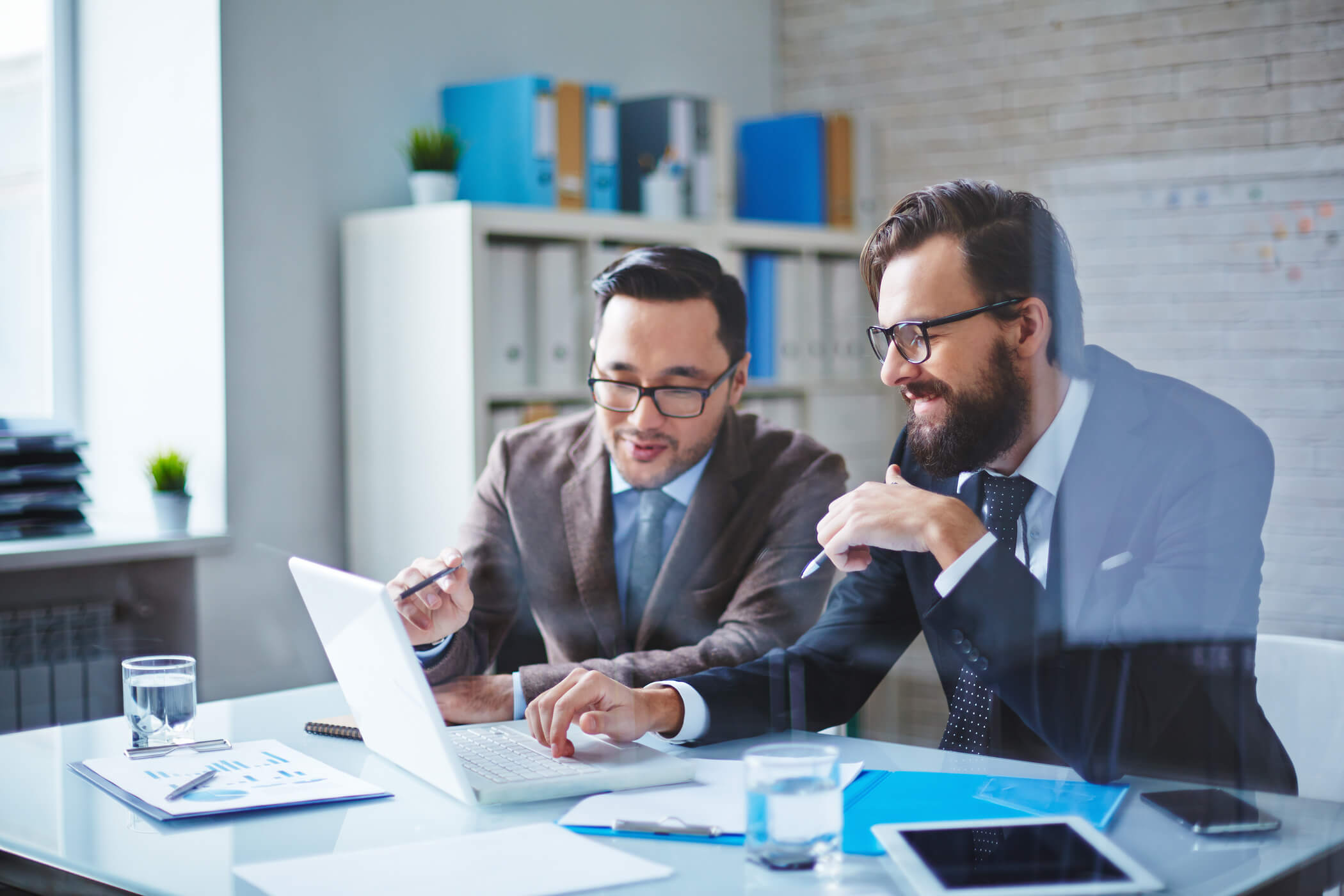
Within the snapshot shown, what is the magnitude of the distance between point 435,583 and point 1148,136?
2.89 ft

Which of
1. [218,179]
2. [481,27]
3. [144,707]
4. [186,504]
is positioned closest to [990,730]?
[144,707]

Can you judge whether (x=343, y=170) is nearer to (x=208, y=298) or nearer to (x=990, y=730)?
(x=208, y=298)

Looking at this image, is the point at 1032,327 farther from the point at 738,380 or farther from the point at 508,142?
the point at 508,142

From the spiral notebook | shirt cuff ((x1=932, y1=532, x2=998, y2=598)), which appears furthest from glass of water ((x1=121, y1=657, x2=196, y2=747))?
shirt cuff ((x1=932, y1=532, x2=998, y2=598))

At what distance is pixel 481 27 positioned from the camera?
108 inches

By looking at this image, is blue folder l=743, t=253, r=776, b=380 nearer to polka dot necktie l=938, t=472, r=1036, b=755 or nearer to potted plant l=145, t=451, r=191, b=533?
potted plant l=145, t=451, r=191, b=533

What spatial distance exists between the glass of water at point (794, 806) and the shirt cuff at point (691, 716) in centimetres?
33

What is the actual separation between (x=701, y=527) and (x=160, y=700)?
0.71 m

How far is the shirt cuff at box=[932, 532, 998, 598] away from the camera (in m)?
1.14

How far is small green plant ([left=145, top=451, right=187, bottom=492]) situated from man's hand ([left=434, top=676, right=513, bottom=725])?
1089 millimetres

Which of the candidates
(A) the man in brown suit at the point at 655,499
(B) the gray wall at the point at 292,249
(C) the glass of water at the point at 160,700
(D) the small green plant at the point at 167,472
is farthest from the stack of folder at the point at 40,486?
(C) the glass of water at the point at 160,700

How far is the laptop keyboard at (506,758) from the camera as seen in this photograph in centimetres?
110

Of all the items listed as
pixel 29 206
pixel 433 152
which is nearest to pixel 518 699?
pixel 433 152

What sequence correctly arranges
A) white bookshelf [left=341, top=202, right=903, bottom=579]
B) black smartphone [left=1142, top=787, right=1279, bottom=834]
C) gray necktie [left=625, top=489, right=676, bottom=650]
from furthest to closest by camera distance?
white bookshelf [left=341, top=202, right=903, bottom=579] → gray necktie [left=625, top=489, right=676, bottom=650] → black smartphone [left=1142, top=787, right=1279, bottom=834]
